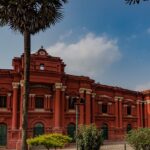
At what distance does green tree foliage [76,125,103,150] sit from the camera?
26.0 meters

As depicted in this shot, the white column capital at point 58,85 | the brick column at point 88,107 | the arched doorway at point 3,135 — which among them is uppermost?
the white column capital at point 58,85

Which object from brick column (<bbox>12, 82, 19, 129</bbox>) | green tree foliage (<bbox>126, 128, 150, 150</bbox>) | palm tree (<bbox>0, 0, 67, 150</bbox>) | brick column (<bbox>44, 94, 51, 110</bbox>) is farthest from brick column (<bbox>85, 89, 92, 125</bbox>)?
palm tree (<bbox>0, 0, 67, 150</bbox>)

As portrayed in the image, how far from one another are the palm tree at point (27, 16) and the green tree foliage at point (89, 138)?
30.7 feet

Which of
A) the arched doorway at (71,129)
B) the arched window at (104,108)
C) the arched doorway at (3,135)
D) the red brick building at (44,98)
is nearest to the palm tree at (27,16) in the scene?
the red brick building at (44,98)

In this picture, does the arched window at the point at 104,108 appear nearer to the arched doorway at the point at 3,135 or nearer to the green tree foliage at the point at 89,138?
the arched doorway at the point at 3,135

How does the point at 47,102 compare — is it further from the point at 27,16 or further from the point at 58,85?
the point at 27,16

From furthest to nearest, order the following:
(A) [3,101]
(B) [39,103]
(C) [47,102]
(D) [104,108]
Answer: (D) [104,108], (C) [47,102], (B) [39,103], (A) [3,101]

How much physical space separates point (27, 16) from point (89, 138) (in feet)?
38.0

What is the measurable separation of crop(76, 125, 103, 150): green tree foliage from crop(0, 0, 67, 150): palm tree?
9358 mm

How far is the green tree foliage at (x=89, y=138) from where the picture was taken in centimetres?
2598

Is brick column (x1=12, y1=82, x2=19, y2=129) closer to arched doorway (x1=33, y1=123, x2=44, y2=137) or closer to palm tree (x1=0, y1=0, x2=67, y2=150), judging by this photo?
arched doorway (x1=33, y1=123, x2=44, y2=137)

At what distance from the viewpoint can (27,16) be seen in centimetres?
1878

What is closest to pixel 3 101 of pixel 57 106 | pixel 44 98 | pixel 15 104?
pixel 15 104

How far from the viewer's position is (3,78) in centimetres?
4022
